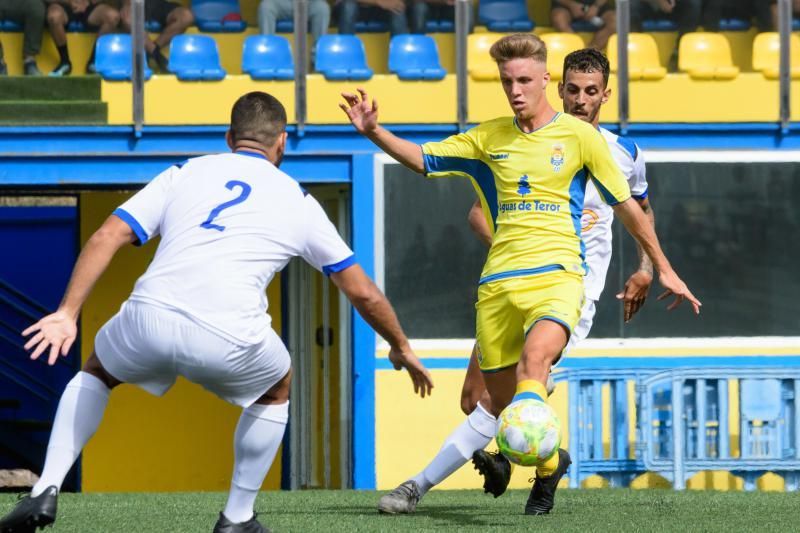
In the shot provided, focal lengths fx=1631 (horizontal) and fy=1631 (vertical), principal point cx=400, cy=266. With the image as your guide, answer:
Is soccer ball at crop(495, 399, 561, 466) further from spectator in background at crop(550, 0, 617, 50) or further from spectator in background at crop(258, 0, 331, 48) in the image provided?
spectator in background at crop(550, 0, 617, 50)

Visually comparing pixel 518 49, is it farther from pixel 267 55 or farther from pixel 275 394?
pixel 267 55

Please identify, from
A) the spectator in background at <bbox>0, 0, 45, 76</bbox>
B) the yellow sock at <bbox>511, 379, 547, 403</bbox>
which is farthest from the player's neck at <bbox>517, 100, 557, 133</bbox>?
the spectator in background at <bbox>0, 0, 45, 76</bbox>

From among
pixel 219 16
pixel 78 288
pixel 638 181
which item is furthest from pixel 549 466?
pixel 219 16

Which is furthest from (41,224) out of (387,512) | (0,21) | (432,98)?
(387,512)

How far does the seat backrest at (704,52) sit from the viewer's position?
12.5 m

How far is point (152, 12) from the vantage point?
40.0 feet

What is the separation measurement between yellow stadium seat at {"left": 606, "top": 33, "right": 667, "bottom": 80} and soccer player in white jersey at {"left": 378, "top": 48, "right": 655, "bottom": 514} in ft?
14.6

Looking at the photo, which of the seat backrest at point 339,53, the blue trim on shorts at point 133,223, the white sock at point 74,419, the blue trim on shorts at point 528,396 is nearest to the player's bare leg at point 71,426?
the white sock at point 74,419

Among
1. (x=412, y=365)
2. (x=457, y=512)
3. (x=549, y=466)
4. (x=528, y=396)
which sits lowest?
(x=457, y=512)

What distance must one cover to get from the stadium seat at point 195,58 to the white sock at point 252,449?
22.6 ft

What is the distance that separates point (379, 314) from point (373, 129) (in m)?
1.44

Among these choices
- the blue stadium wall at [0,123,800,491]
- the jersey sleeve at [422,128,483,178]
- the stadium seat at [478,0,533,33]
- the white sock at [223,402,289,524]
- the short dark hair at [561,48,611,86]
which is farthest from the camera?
the stadium seat at [478,0,533,33]

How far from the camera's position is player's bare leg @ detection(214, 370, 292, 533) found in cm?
570

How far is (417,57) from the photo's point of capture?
40.7ft
